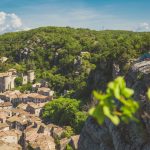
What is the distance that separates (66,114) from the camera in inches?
2071

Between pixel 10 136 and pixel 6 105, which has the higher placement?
pixel 10 136

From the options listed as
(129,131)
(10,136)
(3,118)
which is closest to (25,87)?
(3,118)

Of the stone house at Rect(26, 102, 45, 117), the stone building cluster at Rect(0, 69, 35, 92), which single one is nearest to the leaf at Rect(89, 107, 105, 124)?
the stone house at Rect(26, 102, 45, 117)

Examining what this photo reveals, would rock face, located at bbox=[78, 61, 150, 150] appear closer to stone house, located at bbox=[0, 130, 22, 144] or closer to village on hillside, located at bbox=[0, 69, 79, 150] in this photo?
village on hillside, located at bbox=[0, 69, 79, 150]

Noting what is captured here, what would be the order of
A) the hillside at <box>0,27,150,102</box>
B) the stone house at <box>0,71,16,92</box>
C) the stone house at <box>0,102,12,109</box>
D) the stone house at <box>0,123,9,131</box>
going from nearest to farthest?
the stone house at <box>0,123,9,131</box>, the hillside at <box>0,27,150,102</box>, the stone house at <box>0,102,12,109</box>, the stone house at <box>0,71,16,92</box>

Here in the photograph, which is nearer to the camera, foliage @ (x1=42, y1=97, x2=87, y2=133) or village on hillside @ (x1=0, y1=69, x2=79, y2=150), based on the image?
village on hillside @ (x1=0, y1=69, x2=79, y2=150)

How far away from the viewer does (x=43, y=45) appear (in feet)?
371

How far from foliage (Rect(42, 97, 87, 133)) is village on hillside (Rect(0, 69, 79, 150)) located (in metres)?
1.62

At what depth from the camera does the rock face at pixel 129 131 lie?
21.5 m

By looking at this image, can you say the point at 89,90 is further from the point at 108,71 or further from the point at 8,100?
the point at 8,100

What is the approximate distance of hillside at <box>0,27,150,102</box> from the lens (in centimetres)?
5706

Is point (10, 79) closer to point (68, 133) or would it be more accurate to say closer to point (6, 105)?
point (6, 105)

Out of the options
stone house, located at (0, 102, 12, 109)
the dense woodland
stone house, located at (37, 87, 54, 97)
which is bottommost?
stone house, located at (0, 102, 12, 109)

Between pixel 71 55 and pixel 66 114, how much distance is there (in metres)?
46.5
